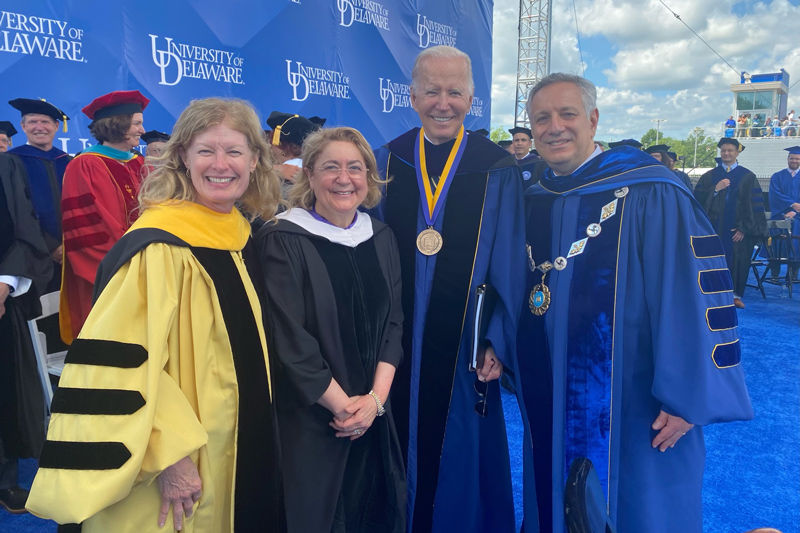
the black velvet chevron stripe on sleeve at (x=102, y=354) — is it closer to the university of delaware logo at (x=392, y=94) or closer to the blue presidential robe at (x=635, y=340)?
the blue presidential robe at (x=635, y=340)

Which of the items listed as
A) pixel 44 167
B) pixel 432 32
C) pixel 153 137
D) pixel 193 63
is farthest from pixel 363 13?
pixel 44 167

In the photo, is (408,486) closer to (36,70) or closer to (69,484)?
(69,484)

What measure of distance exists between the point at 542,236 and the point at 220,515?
1.51m

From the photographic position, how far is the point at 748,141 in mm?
27062

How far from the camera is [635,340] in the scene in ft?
5.84

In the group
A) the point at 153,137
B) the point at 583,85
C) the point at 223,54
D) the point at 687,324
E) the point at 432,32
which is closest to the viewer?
the point at 687,324

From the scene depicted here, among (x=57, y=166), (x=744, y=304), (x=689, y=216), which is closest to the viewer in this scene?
(x=689, y=216)

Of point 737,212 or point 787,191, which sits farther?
point 787,191

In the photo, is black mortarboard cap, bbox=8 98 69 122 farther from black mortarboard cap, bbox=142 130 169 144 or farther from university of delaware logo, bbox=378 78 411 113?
university of delaware logo, bbox=378 78 411 113

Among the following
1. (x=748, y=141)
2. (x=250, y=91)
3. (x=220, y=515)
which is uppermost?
(x=748, y=141)

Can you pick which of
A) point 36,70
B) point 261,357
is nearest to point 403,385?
point 261,357

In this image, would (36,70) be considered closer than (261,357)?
No

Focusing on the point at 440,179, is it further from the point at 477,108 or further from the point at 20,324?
the point at 477,108

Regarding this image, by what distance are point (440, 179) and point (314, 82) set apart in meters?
5.12
